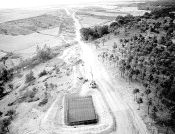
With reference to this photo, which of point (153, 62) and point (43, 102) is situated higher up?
point (153, 62)

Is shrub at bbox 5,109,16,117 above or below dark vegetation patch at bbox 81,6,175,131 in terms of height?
below

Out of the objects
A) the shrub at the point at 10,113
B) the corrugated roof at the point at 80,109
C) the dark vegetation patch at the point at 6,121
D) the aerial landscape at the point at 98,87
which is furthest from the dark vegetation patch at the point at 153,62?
the shrub at the point at 10,113

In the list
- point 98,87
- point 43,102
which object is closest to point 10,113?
point 43,102

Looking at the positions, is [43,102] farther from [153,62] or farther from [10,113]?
[153,62]

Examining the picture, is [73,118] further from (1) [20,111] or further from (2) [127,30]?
(2) [127,30]

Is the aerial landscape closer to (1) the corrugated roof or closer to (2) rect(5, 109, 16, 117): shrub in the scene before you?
(1) the corrugated roof

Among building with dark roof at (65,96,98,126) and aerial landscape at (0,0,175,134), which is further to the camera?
building with dark roof at (65,96,98,126)

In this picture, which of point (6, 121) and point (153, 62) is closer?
point (6, 121)

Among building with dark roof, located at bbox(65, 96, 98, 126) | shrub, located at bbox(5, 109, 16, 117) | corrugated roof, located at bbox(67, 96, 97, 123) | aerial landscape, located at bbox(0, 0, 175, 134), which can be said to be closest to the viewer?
aerial landscape, located at bbox(0, 0, 175, 134)

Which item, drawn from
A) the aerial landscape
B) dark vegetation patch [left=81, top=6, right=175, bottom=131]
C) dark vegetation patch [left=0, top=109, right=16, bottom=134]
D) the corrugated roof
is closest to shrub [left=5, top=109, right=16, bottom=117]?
dark vegetation patch [left=0, top=109, right=16, bottom=134]
